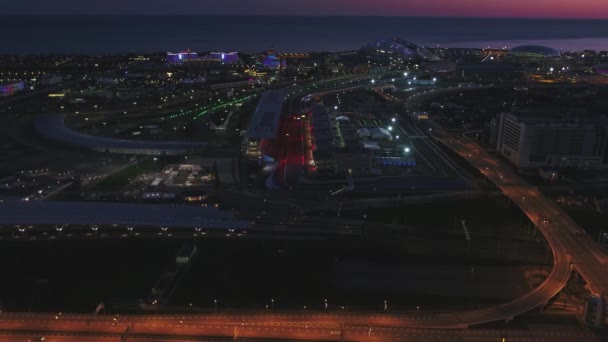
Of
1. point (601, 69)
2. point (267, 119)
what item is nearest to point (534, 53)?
point (601, 69)

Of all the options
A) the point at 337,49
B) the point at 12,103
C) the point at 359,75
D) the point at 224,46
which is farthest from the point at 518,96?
the point at 224,46

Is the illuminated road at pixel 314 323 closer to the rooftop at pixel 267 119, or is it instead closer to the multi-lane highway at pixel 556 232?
the multi-lane highway at pixel 556 232

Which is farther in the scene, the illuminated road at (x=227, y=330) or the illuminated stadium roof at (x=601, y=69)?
the illuminated stadium roof at (x=601, y=69)

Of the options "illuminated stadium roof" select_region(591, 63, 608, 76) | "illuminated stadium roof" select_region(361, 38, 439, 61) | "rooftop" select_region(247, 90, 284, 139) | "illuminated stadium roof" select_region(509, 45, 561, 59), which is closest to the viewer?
"rooftop" select_region(247, 90, 284, 139)

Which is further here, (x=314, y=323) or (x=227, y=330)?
(x=314, y=323)

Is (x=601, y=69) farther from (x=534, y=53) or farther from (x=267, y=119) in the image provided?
(x=267, y=119)

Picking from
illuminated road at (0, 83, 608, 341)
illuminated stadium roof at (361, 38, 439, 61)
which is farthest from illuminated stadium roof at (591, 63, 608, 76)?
illuminated road at (0, 83, 608, 341)

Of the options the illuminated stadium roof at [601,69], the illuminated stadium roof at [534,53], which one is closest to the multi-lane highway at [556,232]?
the illuminated stadium roof at [601,69]

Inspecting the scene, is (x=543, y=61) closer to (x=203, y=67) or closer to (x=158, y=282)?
(x=203, y=67)

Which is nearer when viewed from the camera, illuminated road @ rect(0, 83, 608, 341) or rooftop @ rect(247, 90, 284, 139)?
illuminated road @ rect(0, 83, 608, 341)

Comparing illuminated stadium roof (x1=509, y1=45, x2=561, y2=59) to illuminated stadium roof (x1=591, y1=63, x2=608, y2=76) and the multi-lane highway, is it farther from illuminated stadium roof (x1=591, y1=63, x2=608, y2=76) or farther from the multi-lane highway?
the multi-lane highway
